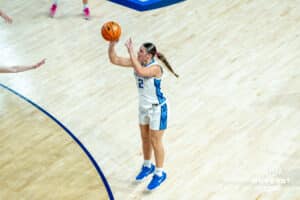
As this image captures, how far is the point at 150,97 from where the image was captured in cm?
491

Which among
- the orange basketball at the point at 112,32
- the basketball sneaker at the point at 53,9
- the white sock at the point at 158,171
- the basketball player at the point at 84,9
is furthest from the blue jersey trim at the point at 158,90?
the basketball sneaker at the point at 53,9

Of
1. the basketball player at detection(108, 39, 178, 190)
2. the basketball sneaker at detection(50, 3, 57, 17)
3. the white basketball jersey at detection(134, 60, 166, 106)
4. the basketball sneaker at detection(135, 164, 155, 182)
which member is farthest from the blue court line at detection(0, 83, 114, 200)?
the basketball sneaker at detection(50, 3, 57, 17)

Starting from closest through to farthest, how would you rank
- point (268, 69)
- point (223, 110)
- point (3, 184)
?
1. point (3, 184)
2. point (223, 110)
3. point (268, 69)

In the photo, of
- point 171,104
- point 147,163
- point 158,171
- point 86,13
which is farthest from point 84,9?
point 158,171

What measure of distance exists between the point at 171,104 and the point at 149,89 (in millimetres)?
1698

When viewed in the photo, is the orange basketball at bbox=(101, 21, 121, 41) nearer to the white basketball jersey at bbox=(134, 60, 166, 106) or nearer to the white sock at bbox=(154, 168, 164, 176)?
the white basketball jersey at bbox=(134, 60, 166, 106)

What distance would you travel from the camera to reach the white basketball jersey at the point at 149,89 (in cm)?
482

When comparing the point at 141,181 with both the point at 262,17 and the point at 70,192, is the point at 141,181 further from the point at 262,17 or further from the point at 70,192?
the point at 262,17

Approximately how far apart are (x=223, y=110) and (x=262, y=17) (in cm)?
247

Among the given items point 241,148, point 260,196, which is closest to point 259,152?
point 241,148

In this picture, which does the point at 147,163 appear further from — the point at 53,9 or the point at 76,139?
the point at 53,9

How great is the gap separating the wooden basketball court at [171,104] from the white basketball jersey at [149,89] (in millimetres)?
924

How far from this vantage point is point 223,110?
20.7 ft

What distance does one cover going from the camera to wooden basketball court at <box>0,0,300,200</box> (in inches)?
214
